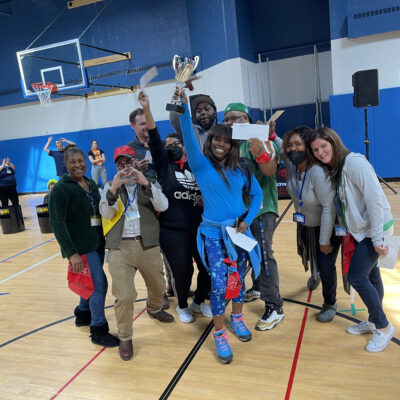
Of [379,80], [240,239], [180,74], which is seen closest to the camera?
[180,74]

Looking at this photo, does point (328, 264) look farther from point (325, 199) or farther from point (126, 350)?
point (126, 350)

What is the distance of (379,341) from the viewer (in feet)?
7.54

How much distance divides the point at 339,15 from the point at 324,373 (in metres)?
8.02

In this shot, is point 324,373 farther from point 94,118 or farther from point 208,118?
point 94,118

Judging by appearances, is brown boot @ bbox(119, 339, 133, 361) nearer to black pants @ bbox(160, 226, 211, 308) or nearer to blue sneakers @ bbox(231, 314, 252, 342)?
black pants @ bbox(160, 226, 211, 308)

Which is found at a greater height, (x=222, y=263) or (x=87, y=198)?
(x=87, y=198)

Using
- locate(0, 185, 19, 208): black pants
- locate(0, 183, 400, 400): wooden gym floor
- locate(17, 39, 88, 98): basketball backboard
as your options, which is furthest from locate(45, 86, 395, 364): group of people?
locate(17, 39, 88, 98): basketball backboard

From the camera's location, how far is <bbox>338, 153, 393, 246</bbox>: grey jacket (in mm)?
2041

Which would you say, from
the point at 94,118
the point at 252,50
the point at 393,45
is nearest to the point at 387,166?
the point at 393,45

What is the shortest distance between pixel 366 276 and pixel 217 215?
97 cm

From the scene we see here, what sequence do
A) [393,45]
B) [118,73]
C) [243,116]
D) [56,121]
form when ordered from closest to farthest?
[243,116]
[393,45]
[118,73]
[56,121]

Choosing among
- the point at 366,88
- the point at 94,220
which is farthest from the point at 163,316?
the point at 366,88

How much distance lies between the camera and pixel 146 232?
2535 millimetres

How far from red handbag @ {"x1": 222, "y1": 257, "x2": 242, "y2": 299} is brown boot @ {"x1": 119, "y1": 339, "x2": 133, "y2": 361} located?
78 centimetres
